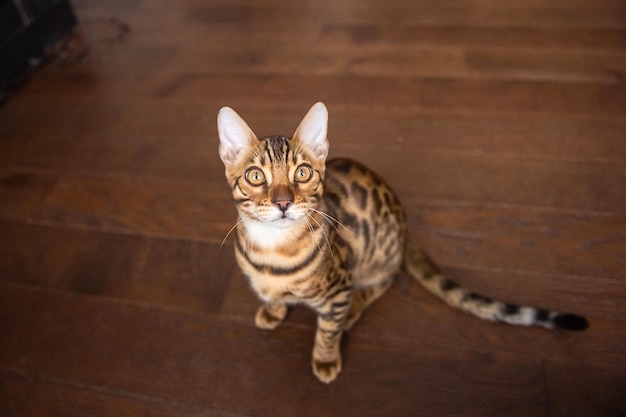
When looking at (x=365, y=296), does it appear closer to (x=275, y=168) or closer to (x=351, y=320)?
(x=351, y=320)

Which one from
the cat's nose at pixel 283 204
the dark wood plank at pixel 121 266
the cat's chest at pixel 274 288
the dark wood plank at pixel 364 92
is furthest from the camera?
the dark wood plank at pixel 364 92

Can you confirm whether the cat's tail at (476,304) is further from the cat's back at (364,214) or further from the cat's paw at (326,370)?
the cat's paw at (326,370)

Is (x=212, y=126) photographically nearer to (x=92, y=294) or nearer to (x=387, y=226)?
(x=92, y=294)

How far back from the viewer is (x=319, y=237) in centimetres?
101

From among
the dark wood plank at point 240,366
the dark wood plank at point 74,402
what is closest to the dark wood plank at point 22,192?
the dark wood plank at point 240,366

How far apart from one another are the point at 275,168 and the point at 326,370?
0.54 m

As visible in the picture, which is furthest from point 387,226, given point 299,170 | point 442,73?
point 442,73

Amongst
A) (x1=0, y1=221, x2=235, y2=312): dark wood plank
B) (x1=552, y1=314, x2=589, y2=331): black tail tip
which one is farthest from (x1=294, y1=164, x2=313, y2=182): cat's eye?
(x1=552, y1=314, x2=589, y2=331): black tail tip

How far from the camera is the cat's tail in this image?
114cm

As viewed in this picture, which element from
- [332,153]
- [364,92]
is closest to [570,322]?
[332,153]

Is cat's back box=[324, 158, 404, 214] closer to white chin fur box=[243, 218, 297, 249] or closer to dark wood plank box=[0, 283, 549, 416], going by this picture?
white chin fur box=[243, 218, 297, 249]

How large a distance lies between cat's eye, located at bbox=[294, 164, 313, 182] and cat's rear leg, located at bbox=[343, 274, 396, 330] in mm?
448

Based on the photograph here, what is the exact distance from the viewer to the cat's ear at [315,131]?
93 centimetres

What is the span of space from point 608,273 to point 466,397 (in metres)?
0.55
